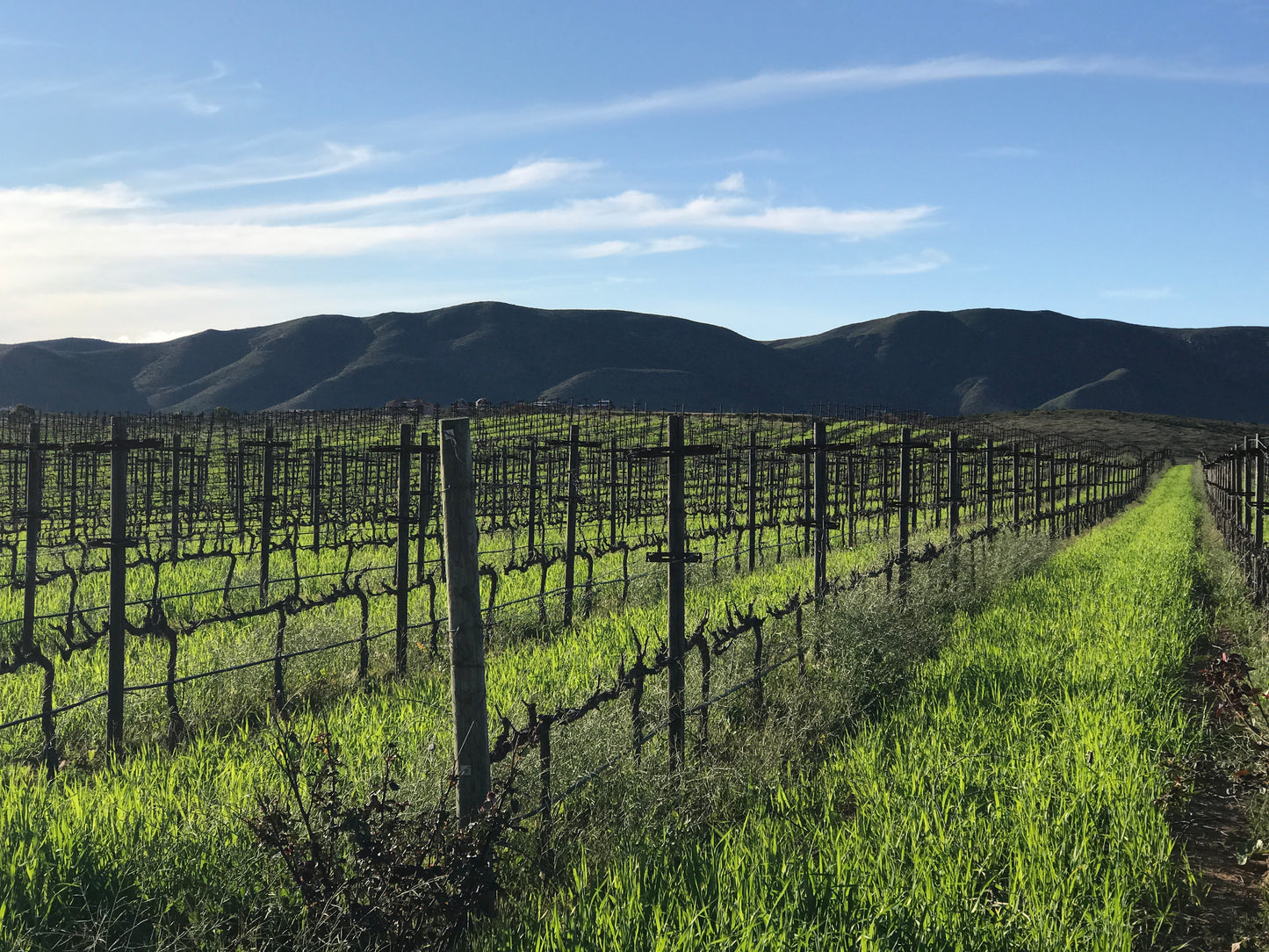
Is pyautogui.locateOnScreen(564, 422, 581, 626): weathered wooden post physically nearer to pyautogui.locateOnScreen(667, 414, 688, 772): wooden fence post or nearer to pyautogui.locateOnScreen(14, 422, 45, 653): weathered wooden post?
pyautogui.locateOnScreen(667, 414, 688, 772): wooden fence post

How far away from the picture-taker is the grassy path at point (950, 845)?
3.52 meters

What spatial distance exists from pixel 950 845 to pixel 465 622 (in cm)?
245

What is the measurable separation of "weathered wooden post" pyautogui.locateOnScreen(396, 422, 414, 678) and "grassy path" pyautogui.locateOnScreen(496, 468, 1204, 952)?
4709 millimetres

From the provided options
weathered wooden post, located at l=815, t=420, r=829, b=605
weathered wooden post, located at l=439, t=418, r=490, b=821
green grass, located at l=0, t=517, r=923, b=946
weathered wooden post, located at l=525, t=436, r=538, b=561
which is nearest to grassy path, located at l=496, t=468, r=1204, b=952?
weathered wooden post, located at l=439, t=418, r=490, b=821

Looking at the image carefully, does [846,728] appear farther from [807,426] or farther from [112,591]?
[807,426]

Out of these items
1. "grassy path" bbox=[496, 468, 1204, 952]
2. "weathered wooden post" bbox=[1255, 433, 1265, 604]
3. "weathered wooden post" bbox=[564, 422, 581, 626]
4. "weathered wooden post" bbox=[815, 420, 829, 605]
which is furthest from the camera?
"weathered wooden post" bbox=[1255, 433, 1265, 604]

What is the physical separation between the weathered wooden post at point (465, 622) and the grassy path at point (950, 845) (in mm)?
640

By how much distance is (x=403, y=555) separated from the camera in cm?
971

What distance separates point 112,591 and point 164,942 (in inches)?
149

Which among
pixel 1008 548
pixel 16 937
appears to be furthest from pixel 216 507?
pixel 16 937

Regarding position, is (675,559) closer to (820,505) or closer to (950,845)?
(950,845)

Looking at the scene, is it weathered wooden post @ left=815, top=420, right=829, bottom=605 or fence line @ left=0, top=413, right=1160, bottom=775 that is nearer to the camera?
fence line @ left=0, top=413, right=1160, bottom=775

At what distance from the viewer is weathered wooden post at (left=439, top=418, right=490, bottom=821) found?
3.99 meters

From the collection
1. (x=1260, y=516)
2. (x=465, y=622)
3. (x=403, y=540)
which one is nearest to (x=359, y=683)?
(x=403, y=540)
